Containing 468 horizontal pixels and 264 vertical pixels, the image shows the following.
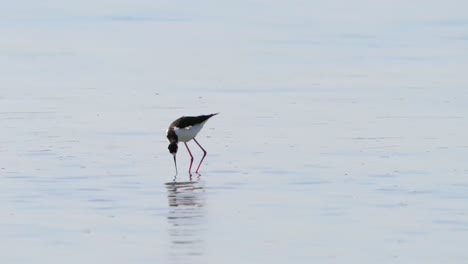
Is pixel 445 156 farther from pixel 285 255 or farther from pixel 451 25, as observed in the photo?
pixel 451 25

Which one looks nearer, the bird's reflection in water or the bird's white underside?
the bird's reflection in water

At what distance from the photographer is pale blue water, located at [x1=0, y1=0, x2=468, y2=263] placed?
11.3 m

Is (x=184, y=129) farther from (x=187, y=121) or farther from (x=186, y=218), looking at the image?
(x=186, y=218)

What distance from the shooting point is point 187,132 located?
17.2 m

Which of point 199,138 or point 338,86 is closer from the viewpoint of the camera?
point 199,138

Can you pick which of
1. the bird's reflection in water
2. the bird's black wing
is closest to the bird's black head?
the bird's black wing

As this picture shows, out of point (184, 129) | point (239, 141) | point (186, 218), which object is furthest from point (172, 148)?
point (186, 218)

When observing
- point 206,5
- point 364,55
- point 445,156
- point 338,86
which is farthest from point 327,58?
point 206,5

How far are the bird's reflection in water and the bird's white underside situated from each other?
6.23 feet

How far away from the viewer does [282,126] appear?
18656 millimetres

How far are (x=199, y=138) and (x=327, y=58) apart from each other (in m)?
8.60

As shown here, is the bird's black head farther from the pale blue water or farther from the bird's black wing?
the bird's black wing

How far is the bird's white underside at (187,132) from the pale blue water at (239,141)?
31 centimetres

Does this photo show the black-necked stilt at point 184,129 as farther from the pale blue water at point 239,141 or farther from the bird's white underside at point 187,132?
the pale blue water at point 239,141
